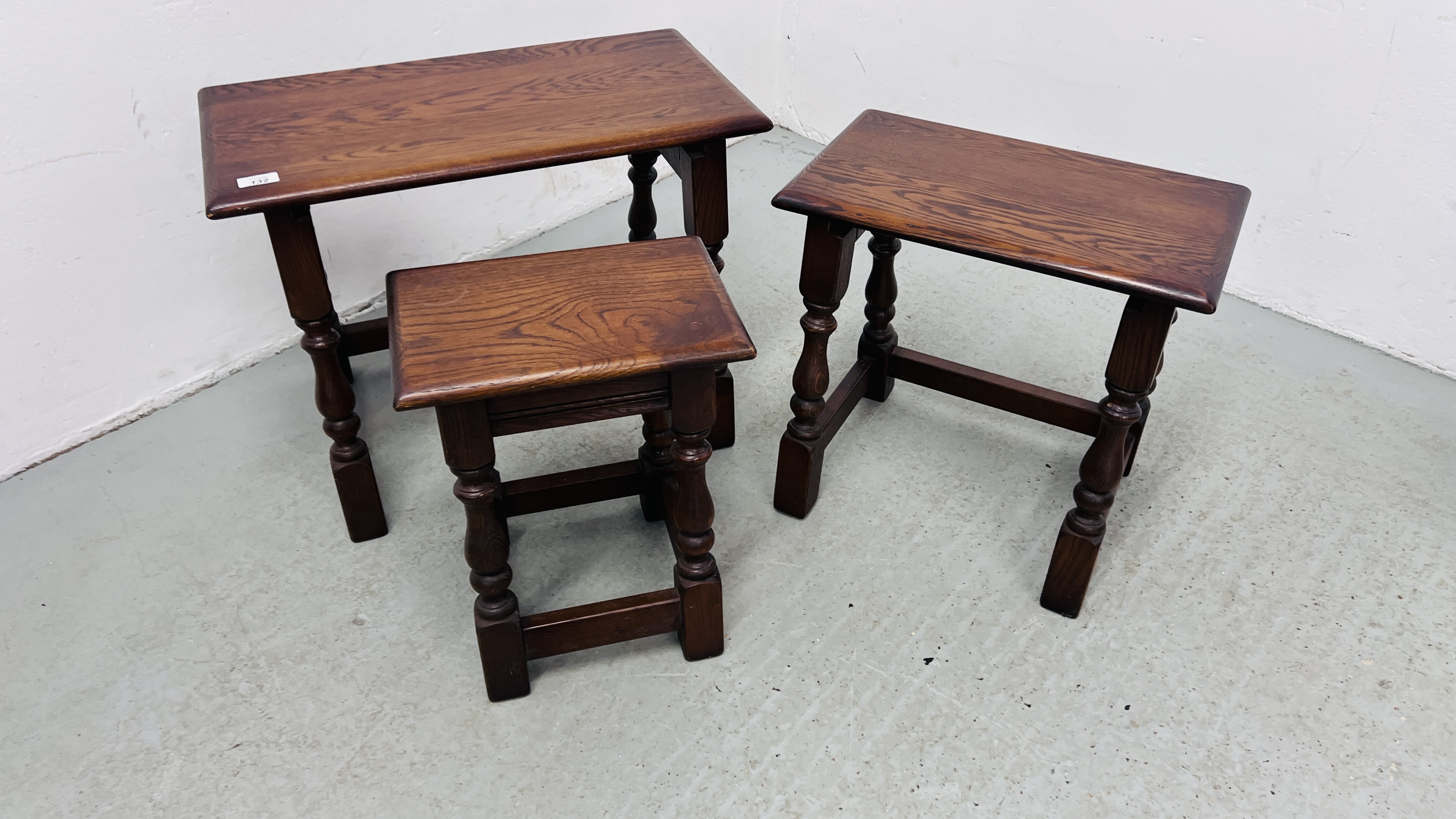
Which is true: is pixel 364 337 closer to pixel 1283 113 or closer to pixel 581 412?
pixel 581 412

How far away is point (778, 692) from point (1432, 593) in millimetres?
1405

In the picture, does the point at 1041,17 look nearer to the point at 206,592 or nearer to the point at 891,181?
the point at 891,181

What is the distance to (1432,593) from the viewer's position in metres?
2.11

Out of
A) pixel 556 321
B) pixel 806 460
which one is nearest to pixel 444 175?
pixel 556 321

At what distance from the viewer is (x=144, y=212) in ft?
8.14

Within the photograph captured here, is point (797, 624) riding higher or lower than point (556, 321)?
lower

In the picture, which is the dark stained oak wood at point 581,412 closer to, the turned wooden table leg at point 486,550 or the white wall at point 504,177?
the turned wooden table leg at point 486,550

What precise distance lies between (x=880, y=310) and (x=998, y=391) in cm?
34

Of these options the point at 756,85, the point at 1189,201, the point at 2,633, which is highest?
the point at 1189,201

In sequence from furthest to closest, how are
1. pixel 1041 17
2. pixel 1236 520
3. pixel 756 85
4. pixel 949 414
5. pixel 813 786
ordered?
pixel 756 85
pixel 1041 17
pixel 949 414
pixel 1236 520
pixel 813 786

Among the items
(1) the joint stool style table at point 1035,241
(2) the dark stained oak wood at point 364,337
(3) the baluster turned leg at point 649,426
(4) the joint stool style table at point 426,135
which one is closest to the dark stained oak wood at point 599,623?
(3) the baluster turned leg at point 649,426

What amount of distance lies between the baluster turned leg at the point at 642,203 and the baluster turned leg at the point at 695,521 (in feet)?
2.36

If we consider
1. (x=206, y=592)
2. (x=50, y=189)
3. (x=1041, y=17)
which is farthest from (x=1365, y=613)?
(x=50, y=189)

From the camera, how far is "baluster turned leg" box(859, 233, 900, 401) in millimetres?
2342
